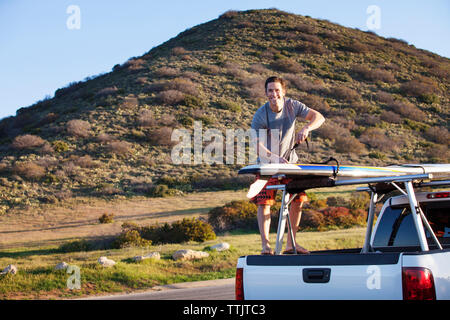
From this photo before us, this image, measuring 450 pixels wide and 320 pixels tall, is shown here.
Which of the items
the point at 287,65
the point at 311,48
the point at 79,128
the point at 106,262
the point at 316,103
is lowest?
the point at 106,262

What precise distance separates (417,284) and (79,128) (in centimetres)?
3989

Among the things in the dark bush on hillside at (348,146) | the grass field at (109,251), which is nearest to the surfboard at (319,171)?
the grass field at (109,251)

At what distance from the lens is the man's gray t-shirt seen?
5918 millimetres

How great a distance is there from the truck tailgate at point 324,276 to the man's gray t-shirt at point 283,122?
196cm

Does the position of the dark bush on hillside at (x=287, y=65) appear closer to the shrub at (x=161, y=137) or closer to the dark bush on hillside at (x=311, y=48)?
the dark bush on hillside at (x=311, y=48)

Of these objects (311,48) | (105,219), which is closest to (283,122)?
(105,219)

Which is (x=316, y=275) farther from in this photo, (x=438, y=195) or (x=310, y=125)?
(x=310, y=125)

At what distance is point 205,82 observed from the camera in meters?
51.1

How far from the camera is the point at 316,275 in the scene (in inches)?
152

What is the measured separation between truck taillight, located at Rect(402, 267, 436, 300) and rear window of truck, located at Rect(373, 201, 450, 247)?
198 cm

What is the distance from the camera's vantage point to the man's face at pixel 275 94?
5824 millimetres

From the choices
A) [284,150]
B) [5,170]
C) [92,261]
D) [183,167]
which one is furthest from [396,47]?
[284,150]
